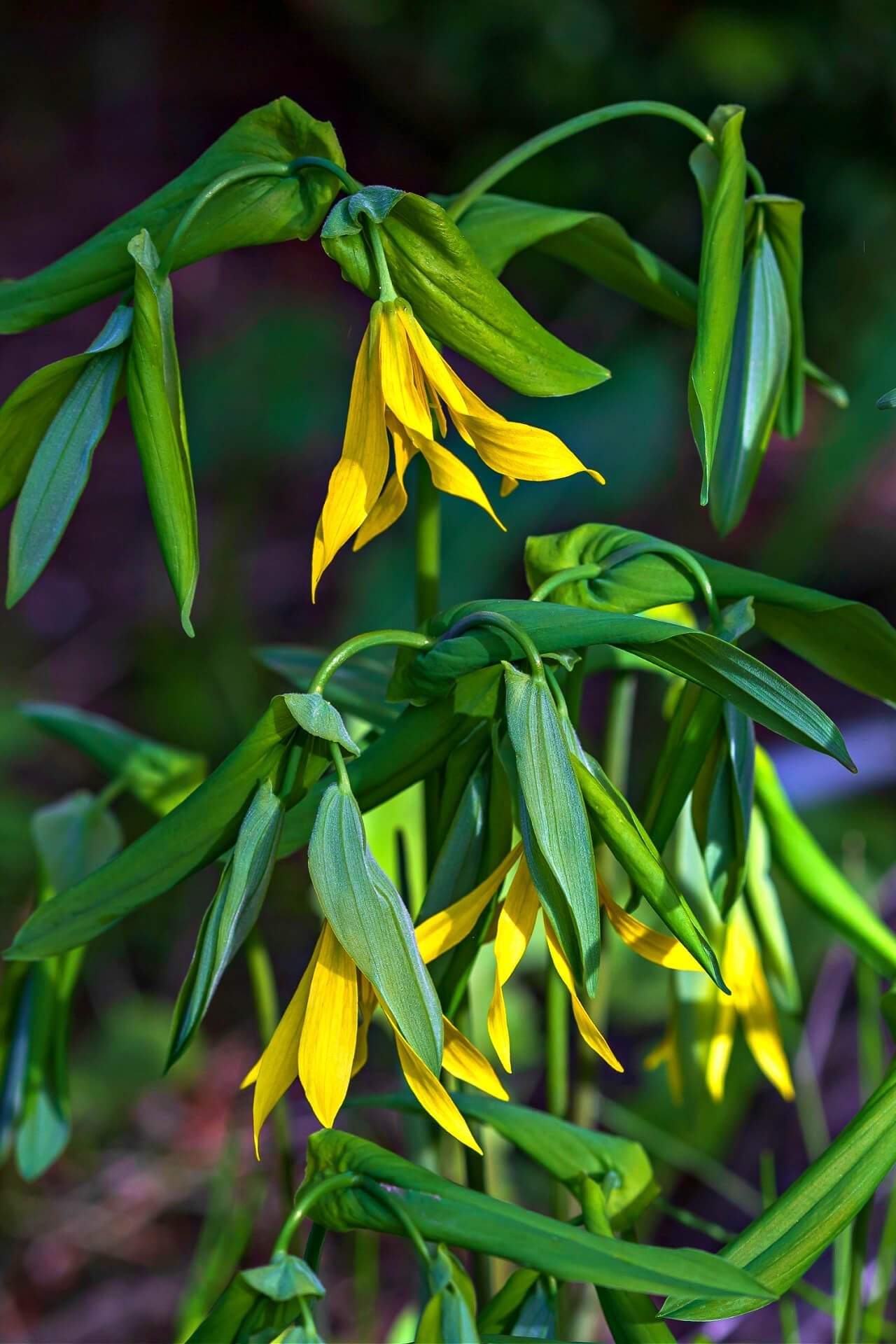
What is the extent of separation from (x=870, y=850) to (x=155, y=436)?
1242 mm

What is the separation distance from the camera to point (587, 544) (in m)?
0.52

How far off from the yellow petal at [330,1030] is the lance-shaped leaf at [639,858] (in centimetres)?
10

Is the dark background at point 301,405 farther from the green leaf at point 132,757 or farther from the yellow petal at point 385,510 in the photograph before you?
the yellow petal at point 385,510

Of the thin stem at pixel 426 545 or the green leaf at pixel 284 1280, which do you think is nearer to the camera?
the green leaf at pixel 284 1280

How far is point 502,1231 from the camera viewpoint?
0.38m

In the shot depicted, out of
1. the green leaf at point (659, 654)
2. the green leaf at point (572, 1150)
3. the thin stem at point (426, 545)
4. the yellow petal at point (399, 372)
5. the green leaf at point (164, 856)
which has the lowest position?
the green leaf at point (572, 1150)

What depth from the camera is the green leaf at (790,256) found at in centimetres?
55

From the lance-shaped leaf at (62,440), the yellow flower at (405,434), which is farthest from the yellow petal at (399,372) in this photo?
the lance-shaped leaf at (62,440)

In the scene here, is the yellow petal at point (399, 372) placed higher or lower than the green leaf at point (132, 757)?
higher

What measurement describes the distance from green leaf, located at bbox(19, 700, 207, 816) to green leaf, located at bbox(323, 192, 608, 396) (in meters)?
0.34

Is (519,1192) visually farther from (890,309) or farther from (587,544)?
(890,309)

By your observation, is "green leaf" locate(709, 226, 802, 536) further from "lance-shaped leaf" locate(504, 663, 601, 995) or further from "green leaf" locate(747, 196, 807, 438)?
"lance-shaped leaf" locate(504, 663, 601, 995)

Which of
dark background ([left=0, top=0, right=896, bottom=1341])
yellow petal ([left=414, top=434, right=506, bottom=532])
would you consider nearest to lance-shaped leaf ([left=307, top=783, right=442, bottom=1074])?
yellow petal ([left=414, top=434, right=506, bottom=532])

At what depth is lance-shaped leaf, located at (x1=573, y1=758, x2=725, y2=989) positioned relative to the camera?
40 cm
